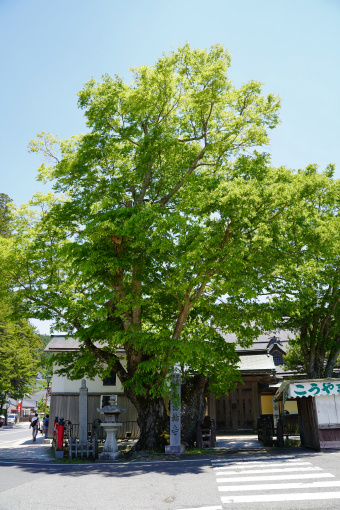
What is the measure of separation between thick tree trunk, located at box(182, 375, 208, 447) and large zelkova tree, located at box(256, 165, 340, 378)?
4.93 metres

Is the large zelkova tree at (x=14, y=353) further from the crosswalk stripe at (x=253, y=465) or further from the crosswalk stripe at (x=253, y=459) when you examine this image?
the crosswalk stripe at (x=253, y=465)

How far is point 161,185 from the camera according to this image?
19.1 metres

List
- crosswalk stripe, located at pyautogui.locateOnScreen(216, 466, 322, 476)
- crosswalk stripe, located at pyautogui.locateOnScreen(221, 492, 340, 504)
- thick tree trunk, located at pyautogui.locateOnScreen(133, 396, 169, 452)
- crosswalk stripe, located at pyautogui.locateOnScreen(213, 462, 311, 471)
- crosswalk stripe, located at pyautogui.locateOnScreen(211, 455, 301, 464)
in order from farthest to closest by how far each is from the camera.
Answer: thick tree trunk, located at pyautogui.locateOnScreen(133, 396, 169, 452) → crosswalk stripe, located at pyautogui.locateOnScreen(211, 455, 301, 464) → crosswalk stripe, located at pyautogui.locateOnScreen(213, 462, 311, 471) → crosswalk stripe, located at pyautogui.locateOnScreen(216, 466, 322, 476) → crosswalk stripe, located at pyautogui.locateOnScreen(221, 492, 340, 504)

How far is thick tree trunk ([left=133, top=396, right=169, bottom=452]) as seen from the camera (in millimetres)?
16594

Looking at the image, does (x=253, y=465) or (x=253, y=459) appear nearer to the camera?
(x=253, y=465)

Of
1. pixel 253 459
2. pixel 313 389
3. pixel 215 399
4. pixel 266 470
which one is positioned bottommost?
pixel 253 459

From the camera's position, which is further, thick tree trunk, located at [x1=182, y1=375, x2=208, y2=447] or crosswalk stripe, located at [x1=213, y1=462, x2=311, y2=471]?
thick tree trunk, located at [x1=182, y1=375, x2=208, y2=447]

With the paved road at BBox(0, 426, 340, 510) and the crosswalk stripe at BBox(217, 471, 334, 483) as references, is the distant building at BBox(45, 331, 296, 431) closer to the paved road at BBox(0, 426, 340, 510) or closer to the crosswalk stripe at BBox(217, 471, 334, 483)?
the paved road at BBox(0, 426, 340, 510)

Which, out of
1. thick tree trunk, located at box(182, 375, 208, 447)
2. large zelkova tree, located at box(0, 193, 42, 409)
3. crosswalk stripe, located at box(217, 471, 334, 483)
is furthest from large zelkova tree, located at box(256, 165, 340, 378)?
large zelkova tree, located at box(0, 193, 42, 409)

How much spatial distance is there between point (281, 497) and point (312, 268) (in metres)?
9.50

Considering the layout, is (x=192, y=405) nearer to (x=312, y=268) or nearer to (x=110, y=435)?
(x=110, y=435)

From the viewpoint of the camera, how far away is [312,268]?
15844 millimetres

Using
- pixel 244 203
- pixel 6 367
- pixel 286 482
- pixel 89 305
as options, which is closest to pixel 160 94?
pixel 244 203

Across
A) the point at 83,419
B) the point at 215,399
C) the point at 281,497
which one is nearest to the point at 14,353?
the point at 215,399
